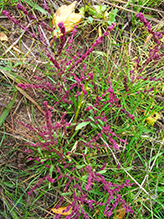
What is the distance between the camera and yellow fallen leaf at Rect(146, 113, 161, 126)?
2.25 m

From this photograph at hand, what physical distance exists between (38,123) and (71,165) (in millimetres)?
621

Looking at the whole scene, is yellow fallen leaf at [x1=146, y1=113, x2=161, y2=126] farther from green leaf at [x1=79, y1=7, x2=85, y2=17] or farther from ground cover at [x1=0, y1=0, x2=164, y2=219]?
green leaf at [x1=79, y1=7, x2=85, y2=17]

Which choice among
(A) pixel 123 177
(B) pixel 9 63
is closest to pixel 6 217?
(A) pixel 123 177

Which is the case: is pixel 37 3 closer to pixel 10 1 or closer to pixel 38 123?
pixel 10 1

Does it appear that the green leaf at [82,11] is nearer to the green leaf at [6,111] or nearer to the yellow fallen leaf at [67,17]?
the yellow fallen leaf at [67,17]

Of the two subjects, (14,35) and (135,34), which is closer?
(14,35)

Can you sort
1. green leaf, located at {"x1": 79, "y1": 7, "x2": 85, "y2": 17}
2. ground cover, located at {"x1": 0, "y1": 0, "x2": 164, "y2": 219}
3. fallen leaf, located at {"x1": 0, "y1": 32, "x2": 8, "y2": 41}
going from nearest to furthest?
ground cover, located at {"x1": 0, "y1": 0, "x2": 164, "y2": 219}
fallen leaf, located at {"x1": 0, "y1": 32, "x2": 8, "y2": 41}
green leaf, located at {"x1": 79, "y1": 7, "x2": 85, "y2": 17}

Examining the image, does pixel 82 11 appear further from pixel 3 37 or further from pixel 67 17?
pixel 3 37

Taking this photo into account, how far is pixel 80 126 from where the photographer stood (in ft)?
6.27

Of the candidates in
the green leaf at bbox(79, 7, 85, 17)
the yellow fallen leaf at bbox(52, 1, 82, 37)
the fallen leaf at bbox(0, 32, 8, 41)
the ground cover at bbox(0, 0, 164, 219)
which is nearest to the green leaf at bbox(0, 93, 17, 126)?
the ground cover at bbox(0, 0, 164, 219)

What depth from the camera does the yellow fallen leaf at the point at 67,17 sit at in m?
2.20

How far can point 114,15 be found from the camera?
7.58 feet

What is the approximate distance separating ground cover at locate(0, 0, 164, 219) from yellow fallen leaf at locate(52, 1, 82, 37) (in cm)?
9

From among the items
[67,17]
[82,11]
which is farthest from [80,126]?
[82,11]
